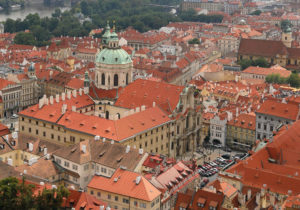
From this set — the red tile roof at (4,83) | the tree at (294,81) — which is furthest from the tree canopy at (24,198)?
the tree at (294,81)

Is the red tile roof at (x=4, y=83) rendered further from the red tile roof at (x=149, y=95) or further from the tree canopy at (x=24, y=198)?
the tree canopy at (x=24, y=198)

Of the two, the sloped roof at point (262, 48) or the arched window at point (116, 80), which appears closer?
the arched window at point (116, 80)

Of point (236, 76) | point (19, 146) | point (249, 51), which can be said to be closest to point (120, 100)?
point (19, 146)

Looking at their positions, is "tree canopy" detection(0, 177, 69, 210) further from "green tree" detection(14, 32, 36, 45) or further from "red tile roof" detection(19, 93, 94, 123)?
"green tree" detection(14, 32, 36, 45)

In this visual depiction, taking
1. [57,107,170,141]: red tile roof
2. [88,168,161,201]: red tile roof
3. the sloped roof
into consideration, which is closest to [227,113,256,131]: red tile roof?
[57,107,170,141]: red tile roof

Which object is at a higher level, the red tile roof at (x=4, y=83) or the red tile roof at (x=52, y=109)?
the red tile roof at (x=52, y=109)

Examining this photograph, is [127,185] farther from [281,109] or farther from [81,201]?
[281,109]

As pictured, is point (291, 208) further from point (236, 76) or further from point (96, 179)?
point (236, 76)
